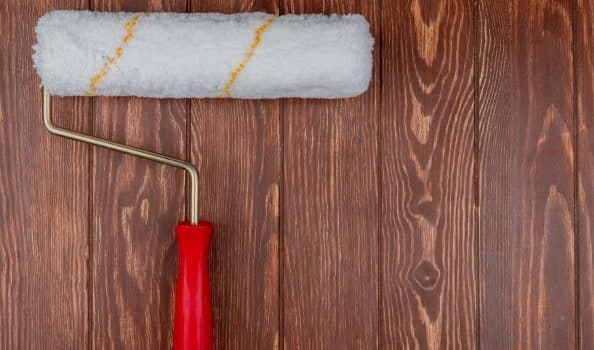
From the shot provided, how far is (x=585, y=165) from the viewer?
66cm

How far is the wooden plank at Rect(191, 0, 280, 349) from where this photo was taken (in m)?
0.65

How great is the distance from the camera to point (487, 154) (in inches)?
25.9

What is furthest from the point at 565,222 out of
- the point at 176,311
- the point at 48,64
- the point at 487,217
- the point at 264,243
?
the point at 48,64

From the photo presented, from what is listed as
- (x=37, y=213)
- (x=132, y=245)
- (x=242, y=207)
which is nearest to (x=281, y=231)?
(x=242, y=207)

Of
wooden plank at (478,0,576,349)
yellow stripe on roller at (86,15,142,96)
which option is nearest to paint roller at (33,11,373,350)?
yellow stripe on roller at (86,15,142,96)

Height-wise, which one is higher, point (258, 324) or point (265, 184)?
point (265, 184)

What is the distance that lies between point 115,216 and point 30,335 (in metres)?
0.17

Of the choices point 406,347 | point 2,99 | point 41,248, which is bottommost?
point 406,347

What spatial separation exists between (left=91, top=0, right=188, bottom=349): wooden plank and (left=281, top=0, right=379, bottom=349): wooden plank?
129 millimetres

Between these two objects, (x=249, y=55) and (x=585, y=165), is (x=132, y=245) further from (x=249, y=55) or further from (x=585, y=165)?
(x=585, y=165)

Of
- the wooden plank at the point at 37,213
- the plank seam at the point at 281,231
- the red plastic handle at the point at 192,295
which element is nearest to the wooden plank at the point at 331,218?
A: the plank seam at the point at 281,231

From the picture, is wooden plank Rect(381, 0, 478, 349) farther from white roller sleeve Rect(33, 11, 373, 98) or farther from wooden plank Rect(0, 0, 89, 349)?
wooden plank Rect(0, 0, 89, 349)

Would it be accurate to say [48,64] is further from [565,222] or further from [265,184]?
[565,222]

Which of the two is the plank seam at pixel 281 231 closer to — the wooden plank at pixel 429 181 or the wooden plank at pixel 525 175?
the wooden plank at pixel 429 181
